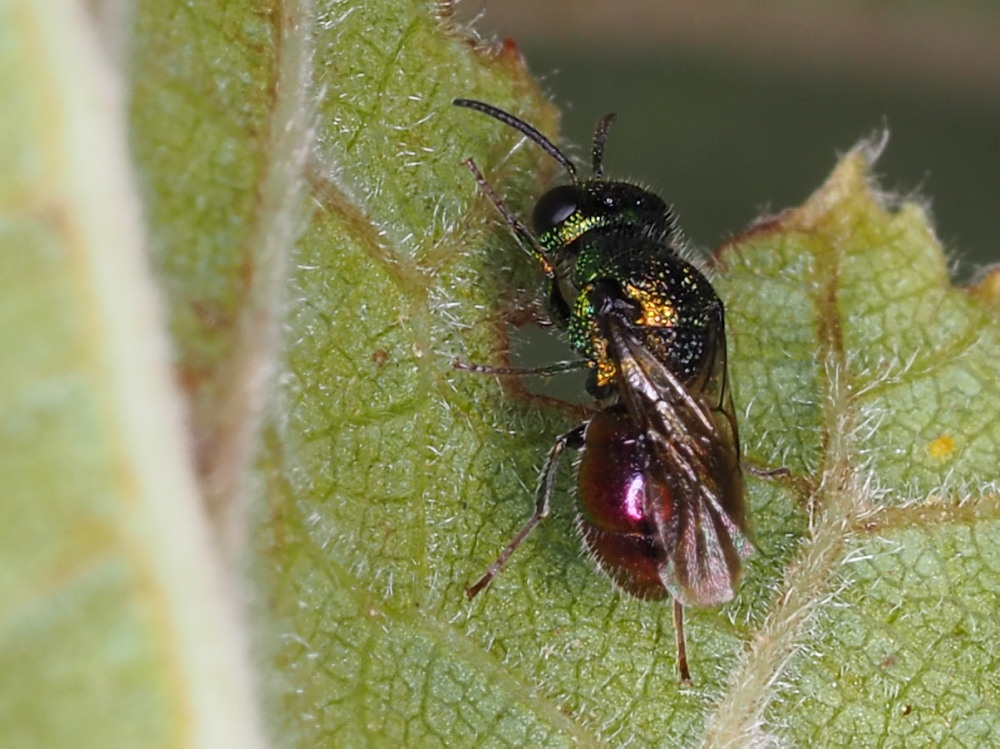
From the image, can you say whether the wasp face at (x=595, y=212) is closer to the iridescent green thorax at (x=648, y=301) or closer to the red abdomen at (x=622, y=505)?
the iridescent green thorax at (x=648, y=301)

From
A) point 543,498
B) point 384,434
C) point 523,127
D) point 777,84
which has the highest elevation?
point 777,84

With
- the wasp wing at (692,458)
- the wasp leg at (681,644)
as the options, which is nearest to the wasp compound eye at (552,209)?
the wasp wing at (692,458)

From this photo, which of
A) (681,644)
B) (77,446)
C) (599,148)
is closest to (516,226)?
(599,148)

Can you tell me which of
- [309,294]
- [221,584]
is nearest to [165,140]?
[309,294]

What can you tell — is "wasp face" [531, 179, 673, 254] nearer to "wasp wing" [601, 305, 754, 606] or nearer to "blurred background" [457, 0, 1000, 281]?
"wasp wing" [601, 305, 754, 606]

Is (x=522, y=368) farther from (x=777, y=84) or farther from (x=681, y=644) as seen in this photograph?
(x=777, y=84)

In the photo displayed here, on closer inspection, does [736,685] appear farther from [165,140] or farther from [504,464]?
[165,140]
